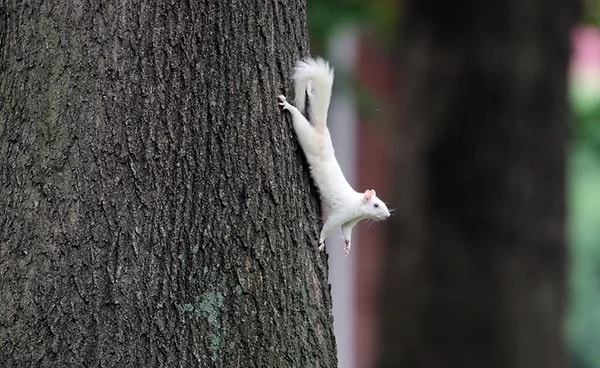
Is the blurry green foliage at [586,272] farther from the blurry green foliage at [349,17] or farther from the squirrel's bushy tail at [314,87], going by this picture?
the squirrel's bushy tail at [314,87]

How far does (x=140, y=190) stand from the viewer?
3.39 meters

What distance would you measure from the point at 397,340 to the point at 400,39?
7.18ft

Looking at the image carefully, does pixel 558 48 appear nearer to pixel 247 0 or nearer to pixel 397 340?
pixel 397 340

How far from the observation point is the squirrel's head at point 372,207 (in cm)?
401

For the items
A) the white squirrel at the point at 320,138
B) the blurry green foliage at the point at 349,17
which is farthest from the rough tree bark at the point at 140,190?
the blurry green foliage at the point at 349,17

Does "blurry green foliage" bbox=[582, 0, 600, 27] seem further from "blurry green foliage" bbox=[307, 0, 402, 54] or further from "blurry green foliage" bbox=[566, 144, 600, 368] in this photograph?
"blurry green foliage" bbox=[566, 144, 600, 368]

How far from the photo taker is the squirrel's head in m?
4.01

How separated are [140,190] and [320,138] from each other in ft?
2.06

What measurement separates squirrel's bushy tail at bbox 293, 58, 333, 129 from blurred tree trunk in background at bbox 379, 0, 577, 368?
4.22 meters

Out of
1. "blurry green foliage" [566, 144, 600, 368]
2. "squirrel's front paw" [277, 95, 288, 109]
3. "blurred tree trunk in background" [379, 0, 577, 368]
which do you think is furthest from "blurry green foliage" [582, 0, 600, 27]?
"squirrel's front paw" [277, 95, 288, 109]

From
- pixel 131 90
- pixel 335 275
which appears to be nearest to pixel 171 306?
pixel 131 90

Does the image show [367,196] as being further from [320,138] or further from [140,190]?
[140,190]

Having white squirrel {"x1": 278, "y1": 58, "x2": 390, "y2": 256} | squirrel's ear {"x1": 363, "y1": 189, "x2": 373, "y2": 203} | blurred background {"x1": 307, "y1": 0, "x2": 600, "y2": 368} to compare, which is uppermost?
white squirrel {"x1": 278, "y1": 58, "x2": 390, "y2": 256}

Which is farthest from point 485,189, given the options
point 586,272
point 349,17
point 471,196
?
point 586,272
